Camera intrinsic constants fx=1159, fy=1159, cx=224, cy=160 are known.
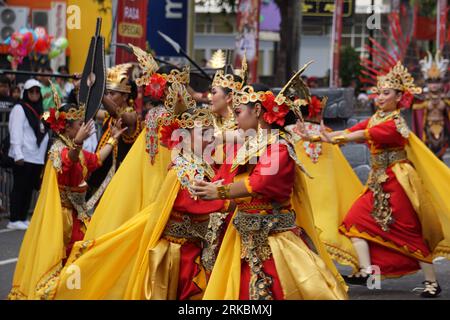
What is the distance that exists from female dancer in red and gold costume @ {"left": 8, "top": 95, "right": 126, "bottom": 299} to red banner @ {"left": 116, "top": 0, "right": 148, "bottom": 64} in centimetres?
447

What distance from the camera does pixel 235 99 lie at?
6656 mm

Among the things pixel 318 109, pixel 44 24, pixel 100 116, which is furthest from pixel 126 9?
pixel 44 24

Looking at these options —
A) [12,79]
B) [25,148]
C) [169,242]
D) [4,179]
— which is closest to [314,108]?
[169,242]

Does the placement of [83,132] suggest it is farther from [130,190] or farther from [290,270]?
[290,270]

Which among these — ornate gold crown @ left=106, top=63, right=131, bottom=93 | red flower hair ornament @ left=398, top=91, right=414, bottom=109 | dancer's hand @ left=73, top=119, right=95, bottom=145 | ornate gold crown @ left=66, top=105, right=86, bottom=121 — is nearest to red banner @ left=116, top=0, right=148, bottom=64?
ornate gold crown @ left=106, top=63, right=131, bottom=93

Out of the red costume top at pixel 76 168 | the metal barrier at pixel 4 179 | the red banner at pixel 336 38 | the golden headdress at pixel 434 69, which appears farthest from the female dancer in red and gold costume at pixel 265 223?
the red banner at pixel 336 38

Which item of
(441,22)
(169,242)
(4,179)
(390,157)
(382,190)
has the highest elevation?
(441,22)

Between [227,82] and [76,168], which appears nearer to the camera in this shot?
[227,82]

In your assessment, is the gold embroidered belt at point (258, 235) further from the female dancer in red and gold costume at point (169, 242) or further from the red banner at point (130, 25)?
the red banner at point (130, 25)

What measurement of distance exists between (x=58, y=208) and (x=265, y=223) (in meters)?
2.46

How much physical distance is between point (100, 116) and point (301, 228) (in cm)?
620

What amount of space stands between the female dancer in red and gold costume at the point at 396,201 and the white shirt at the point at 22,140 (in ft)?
15.0

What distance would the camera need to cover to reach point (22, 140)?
13.1 metres
